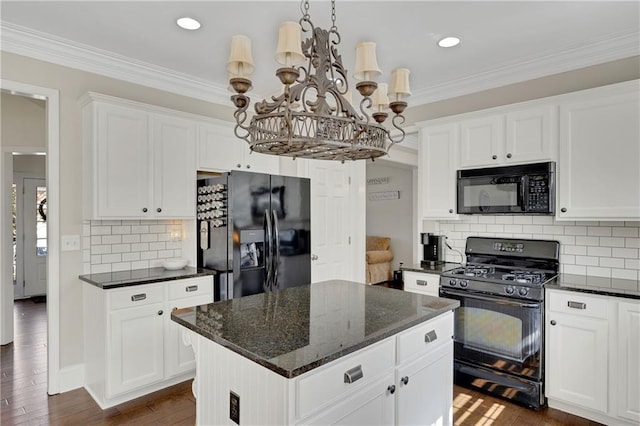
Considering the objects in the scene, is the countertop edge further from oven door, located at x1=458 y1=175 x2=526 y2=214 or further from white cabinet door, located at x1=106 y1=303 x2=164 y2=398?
oven door, located at x1=458 y1=175 x2=526 y2=214

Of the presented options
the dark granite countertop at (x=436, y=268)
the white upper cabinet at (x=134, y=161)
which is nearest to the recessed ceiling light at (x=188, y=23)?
the white upper cabinet at (x=134, y=161)

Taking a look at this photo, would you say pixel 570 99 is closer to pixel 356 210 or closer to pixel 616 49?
pixel 616 49

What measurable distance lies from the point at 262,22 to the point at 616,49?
256 cm

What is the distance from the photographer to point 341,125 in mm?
1716

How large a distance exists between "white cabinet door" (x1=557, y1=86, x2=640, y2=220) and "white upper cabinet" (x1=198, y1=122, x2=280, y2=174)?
Answer: 251 centimetres

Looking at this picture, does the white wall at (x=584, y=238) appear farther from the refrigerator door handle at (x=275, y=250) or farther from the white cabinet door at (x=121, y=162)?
the white cabinet door at (x=121, y=162)

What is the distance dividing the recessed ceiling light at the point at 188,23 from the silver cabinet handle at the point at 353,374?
237cm

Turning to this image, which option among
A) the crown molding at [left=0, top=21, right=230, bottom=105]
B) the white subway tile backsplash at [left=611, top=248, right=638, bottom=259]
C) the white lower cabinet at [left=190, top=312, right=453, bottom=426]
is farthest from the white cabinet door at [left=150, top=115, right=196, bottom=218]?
the white subway tile backsplash at [left=611, top=248, right=638, bottom=259]

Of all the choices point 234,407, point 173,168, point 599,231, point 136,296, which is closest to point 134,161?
point 173,168

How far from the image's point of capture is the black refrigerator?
3.20 metres

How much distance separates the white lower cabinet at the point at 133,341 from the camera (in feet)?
8.84

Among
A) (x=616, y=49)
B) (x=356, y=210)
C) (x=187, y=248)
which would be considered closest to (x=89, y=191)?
(x=187, y=248)

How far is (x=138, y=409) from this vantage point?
107 inches

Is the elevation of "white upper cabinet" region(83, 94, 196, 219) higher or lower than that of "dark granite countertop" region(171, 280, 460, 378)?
higher
